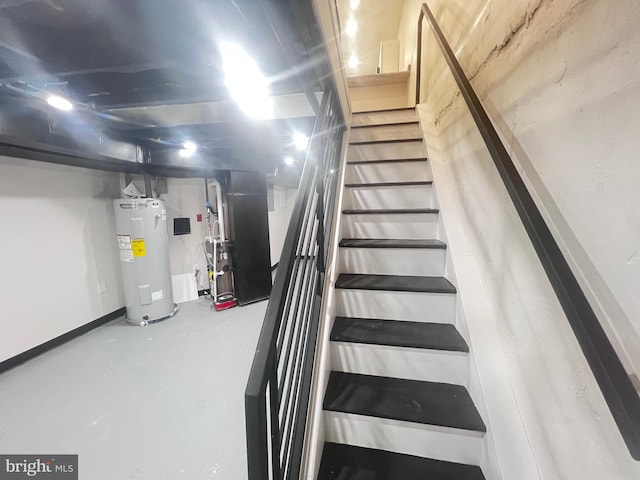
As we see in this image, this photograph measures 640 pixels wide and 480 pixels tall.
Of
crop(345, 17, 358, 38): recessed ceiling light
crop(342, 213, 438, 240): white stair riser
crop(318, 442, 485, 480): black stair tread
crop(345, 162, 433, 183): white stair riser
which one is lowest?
crop(318, 442, 485, 480): black stair tread

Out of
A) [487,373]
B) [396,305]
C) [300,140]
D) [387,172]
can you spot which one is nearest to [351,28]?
[300,140]

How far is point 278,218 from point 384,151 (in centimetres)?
412

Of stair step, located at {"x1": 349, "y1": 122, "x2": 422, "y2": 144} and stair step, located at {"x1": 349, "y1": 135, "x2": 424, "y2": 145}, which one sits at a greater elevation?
stair step, located at {"x1": 349, "y1": 122, "x2": 422, "y2": 144}

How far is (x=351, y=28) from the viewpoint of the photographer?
15.7 ft

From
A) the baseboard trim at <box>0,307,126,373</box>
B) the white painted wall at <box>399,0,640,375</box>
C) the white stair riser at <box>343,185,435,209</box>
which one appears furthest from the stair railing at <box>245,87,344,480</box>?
the baseboard trim at <box>0,307,126,373</box>

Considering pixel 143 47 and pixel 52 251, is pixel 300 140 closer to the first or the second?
pixel 143 47

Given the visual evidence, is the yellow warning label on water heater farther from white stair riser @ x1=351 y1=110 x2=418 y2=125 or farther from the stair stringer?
the stair stringer

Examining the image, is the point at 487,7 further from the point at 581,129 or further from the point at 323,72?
the point at 581,129

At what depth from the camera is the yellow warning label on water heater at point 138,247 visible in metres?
3.22

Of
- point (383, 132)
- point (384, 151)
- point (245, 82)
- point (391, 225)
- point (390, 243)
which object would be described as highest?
point (245, 82)

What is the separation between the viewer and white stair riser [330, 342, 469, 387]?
1173 mm

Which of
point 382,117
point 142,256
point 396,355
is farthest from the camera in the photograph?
point 142,256

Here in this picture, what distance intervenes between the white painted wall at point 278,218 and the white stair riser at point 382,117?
9.64ft

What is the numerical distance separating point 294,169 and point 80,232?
148 inches
